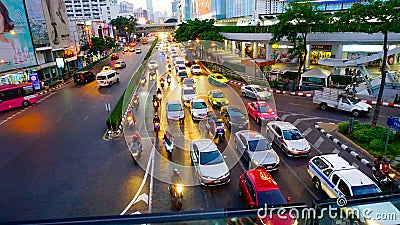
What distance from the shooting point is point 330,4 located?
45.5 m

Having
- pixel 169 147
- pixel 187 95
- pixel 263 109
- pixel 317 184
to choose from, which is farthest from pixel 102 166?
pixel 187 95

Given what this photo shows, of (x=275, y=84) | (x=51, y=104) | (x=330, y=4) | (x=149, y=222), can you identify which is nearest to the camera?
(x=149, y=222)

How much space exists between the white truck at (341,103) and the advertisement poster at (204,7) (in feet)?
189

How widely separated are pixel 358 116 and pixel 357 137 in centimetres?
550

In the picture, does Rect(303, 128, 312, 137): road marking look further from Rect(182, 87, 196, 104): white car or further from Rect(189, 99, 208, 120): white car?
Rect(182, 87, 196, 104): white car

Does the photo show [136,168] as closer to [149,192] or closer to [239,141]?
[149,192]

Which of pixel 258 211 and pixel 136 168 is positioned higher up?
pixel 258 211

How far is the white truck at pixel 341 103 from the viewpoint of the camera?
20.4 m

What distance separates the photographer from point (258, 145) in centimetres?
1369

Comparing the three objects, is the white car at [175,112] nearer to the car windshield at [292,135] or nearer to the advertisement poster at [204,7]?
the car windshield at [292,135]

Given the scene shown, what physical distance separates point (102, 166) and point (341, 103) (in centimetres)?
1788

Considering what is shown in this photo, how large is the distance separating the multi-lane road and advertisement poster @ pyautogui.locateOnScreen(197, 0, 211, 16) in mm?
57072

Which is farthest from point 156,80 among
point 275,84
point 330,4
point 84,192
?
point 330,4
